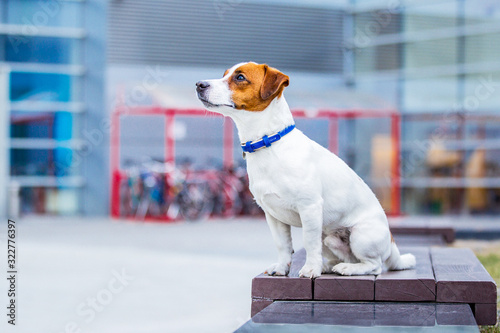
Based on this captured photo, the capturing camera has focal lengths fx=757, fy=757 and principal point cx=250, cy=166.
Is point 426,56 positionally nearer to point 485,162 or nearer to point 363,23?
point 363,23

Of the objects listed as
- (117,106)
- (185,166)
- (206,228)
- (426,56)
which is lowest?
(206,228)

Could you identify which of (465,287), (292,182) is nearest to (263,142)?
(292,182)

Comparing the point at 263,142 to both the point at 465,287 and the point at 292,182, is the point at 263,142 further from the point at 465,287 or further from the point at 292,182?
the point at 465,287

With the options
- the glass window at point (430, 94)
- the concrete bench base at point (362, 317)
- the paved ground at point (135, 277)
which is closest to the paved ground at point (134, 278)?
the paved ground at point (135, 277)

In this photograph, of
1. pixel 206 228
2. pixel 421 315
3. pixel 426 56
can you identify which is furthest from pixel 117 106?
pixel 421 315

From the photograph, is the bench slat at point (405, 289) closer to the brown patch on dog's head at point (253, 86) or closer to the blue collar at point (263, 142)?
the blue collar at point (263, 142)

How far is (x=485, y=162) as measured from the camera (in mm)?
14969

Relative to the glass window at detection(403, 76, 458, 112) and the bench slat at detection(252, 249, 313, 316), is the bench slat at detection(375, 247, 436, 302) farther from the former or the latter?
the glass window at detection(403, 76, 458, 112)

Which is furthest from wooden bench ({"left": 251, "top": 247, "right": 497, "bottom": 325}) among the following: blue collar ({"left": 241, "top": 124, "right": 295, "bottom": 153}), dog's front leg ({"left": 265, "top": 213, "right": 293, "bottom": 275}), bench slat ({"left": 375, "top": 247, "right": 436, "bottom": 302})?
blue collar ({"left": 241, "top": 124, "right": 295, "bottom": 153})

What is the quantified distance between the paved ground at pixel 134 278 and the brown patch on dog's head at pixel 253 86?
1.69 metres

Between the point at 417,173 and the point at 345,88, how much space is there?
9.08 feet

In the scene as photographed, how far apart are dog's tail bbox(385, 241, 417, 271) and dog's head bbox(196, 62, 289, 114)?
112cm

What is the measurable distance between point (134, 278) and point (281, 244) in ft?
10.6

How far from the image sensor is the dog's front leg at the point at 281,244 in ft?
13.0
